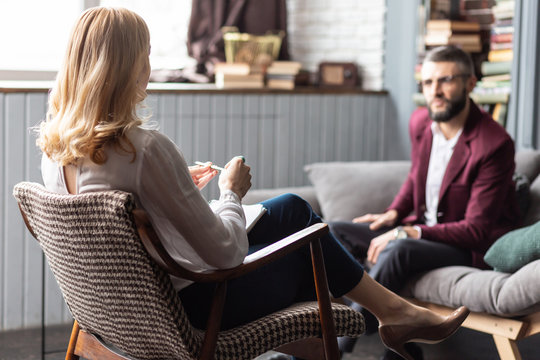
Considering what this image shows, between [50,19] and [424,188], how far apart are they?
210cm

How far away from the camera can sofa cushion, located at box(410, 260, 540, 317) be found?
96.9 inches

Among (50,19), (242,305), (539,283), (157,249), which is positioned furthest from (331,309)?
(50,19)

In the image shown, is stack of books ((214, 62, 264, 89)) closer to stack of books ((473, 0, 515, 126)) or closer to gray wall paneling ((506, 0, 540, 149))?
stack of books ((473, 0, 515, 126))

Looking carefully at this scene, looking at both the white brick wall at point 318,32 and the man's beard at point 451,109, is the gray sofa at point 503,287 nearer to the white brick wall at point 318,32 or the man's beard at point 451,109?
the man's beard at point 451,109

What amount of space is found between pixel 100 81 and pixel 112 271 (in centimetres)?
43

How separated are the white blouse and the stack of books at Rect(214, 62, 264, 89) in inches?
90.7

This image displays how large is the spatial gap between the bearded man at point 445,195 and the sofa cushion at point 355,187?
0.14 meters

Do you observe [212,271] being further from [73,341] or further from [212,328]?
[73,341]

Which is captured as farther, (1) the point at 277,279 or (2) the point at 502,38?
(2) the point at 502,38

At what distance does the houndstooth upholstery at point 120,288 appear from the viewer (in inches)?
66.8

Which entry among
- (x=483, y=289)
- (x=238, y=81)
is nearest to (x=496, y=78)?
(x=238, y=81)

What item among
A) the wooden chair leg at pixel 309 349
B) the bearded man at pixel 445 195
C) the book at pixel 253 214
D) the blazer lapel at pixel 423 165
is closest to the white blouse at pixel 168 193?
the book at pixel 253 214

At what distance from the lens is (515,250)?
2607 millimetres

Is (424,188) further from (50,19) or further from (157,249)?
(50,19)
